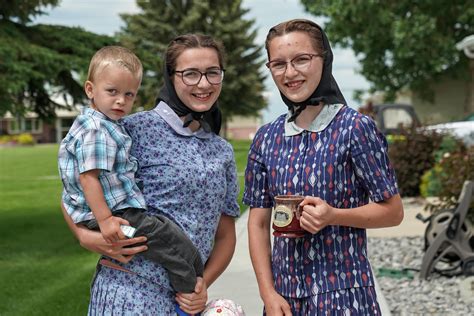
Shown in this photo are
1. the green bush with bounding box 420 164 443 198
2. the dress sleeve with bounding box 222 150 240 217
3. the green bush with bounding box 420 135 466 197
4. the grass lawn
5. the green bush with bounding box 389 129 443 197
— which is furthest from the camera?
the green bush with bounding box 389 129 443 197

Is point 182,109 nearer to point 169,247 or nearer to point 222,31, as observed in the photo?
point 169,247

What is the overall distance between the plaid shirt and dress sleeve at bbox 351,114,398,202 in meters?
0.77

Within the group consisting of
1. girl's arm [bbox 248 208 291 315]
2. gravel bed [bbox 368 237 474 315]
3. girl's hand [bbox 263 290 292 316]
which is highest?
girl's arm [bbox 248 208 291 315]

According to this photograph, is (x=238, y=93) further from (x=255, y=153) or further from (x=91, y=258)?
(x=255, y=153)

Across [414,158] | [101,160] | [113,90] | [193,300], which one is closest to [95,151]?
[101,160]

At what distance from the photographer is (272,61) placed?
2.71 m

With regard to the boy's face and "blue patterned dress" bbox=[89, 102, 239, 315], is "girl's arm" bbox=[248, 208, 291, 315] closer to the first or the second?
"blue patterned dress" bbox=[89, 102, 239, 315]

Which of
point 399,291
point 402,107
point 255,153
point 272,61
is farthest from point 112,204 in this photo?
point 402,107

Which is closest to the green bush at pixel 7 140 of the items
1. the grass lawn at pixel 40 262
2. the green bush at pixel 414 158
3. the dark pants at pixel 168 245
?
the grass lawn at pixel 40 262

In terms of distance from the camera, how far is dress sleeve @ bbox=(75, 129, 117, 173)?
2559 millimetres

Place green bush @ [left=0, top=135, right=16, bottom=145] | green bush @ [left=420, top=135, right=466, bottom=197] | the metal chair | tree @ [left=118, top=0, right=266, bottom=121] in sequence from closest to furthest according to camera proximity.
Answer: the metal chair
green bush @ [left=420, top=135, right=466, bottom=197]
tree @ [left=118, top=0, right=266, bottom=121]
green bush @ [left=0, top=135, right=16, bottom=145]

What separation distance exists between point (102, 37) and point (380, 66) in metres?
22.7

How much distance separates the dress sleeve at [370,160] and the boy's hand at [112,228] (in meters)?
A: 0.84

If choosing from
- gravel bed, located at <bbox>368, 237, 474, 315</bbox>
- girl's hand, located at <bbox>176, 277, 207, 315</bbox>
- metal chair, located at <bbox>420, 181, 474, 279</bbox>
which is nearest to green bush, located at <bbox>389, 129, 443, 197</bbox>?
gravel bed, located at <bbox>368, 237, 474, 315</bbox>
